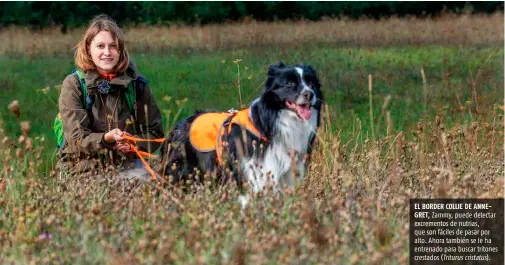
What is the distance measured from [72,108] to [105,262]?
2225mm

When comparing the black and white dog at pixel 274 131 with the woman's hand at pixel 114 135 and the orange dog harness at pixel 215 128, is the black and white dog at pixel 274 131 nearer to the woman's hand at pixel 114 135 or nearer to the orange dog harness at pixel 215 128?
the orange dog harness at pixel 215 128

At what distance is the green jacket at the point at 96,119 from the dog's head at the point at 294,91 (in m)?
0.91

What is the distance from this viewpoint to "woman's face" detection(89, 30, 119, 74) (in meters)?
5.96

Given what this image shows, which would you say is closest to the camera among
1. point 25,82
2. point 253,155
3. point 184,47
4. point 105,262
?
point 105,262

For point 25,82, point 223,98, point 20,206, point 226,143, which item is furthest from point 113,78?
point 25,82

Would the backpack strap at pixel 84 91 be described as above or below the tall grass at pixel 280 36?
above

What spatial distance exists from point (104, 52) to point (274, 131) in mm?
1311

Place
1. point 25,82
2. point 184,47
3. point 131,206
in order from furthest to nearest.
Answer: point 184,47
point 25,82
point 131,206

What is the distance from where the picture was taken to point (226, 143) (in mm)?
5316

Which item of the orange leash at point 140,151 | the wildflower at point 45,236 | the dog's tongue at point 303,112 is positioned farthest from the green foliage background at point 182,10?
the wildflower at point 45,236

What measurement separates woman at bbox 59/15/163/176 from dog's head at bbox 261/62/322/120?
973mm

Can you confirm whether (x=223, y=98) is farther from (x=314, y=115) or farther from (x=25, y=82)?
(x=314, y=115)

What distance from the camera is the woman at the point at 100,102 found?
5852mm

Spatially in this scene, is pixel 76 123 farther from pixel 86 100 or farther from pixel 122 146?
pixel 122 146
